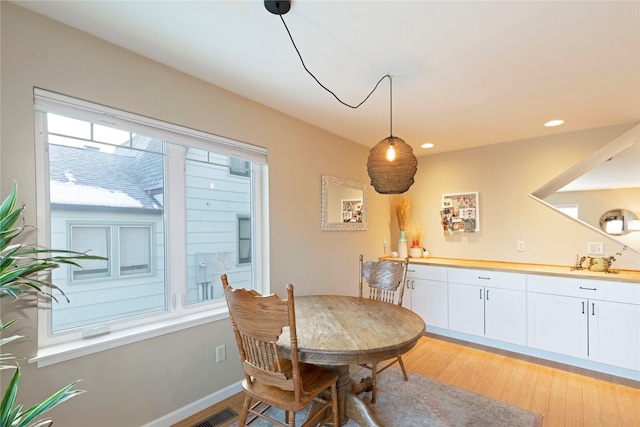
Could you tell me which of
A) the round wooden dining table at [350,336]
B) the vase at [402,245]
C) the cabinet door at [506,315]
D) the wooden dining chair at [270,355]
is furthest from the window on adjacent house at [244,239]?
the cabinet door at [506,315]

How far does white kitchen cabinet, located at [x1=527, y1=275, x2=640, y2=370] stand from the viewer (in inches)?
104

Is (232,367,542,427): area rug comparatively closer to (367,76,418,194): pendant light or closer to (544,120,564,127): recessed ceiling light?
(367,76,418,194): pendant light

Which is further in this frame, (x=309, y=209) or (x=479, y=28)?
(x=309, y=209)

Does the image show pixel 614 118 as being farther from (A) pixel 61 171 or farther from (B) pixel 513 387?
(A) pixel 61 171

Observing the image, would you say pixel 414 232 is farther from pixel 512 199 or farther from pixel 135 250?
pixel 135 250

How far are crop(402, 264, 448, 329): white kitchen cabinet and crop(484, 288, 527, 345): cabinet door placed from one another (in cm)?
Result: 47

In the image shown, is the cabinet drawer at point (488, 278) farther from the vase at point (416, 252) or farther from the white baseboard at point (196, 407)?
the white baseboard at point (196, 407)

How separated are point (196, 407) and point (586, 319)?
137 inches

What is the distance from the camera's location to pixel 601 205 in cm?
315

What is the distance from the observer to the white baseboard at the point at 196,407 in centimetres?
197

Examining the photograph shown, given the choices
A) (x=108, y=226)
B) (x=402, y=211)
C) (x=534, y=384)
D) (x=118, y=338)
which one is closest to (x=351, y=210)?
(x=402, y=211)

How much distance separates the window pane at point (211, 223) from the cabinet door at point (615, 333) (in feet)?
10.5

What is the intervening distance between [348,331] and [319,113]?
199cm

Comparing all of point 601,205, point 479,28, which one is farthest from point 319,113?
point 601,205
